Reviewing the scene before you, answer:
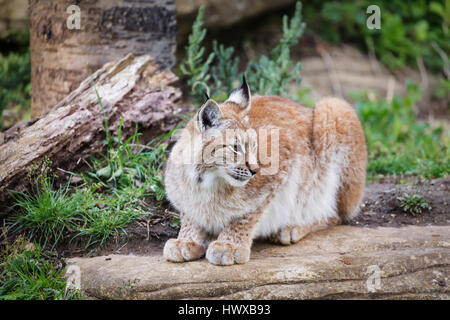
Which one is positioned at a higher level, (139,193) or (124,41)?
(124,41)

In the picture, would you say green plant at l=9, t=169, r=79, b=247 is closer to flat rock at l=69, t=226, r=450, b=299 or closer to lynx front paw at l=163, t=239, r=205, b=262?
flat rock at l=69, t=226, r=450, b=299

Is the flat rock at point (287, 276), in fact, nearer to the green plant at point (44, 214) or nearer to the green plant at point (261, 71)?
the green plant at point (44, 214)

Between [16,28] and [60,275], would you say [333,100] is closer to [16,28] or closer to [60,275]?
[60,275]

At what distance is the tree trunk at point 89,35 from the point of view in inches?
193

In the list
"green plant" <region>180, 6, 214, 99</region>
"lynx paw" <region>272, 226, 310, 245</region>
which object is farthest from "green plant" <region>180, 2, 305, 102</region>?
"lynx paw" <region>272, 226, 310, 245</region>

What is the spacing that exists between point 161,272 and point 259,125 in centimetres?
138

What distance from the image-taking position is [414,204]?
4582 millimetres

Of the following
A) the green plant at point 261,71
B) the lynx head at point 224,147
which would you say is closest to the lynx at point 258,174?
the lynx head at point 224,147

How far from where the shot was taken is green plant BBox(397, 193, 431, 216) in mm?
4543

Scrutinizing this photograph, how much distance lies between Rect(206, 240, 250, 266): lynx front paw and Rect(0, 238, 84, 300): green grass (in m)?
0.91

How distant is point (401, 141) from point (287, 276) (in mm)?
4379

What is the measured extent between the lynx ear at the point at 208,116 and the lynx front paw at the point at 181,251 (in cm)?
86

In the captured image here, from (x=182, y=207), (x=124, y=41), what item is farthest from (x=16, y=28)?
(x=182, y=207)

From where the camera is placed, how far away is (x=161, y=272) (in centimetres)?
331
